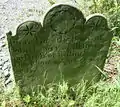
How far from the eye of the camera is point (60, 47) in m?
2.72

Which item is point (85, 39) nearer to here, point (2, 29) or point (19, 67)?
point (19, 67)

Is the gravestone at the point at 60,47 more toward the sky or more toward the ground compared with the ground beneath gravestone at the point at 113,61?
more toward the sky

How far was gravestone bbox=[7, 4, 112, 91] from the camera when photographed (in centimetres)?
251

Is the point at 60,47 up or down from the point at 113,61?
up

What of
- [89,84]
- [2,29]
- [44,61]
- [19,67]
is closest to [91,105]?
[89,84]

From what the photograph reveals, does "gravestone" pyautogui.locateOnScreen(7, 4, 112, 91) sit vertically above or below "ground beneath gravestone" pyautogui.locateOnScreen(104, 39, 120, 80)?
above

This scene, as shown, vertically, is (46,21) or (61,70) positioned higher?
(46,21)

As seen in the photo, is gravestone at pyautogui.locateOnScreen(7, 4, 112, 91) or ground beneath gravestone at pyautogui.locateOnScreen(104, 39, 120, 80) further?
ground beneath gravestone at pyautogui.locateOnScreen(104, 39, 120, 80)

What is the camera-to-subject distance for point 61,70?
2947 mm

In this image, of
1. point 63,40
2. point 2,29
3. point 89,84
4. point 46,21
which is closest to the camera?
point 46,21

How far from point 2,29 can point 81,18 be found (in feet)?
6.33

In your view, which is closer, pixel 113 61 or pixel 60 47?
pixel 60 47

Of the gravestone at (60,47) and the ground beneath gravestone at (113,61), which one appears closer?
the gravestone at (60,47)

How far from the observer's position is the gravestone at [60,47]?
8.23ft
